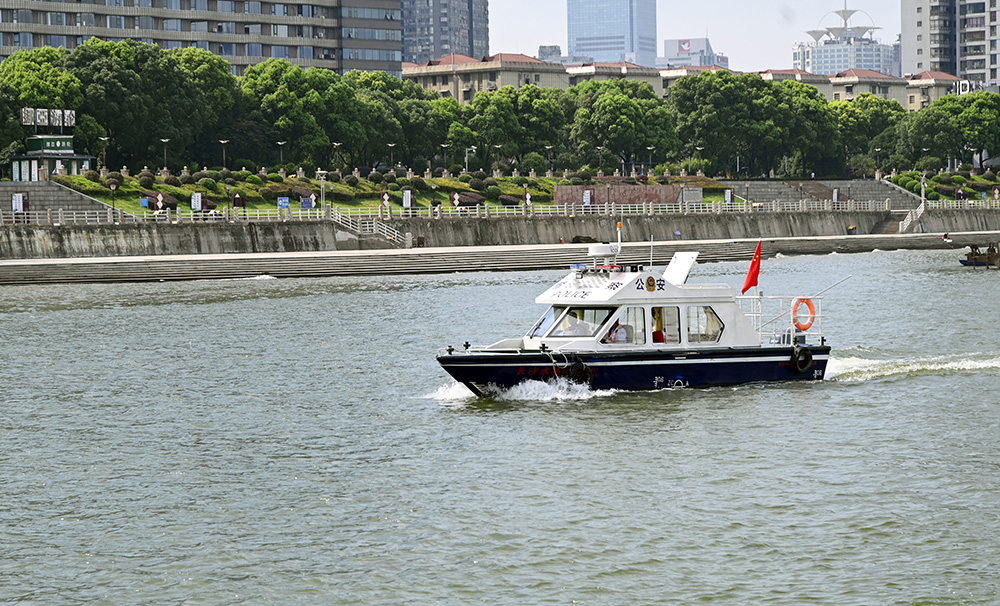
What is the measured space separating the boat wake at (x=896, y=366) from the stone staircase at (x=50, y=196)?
2739 inches

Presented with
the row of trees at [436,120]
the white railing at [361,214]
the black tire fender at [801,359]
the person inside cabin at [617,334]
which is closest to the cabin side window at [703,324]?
the person inside cabin at [617,334]

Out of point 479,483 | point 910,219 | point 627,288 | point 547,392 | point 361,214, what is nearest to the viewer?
point 479,483

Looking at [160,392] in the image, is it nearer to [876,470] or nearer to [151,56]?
[876,470]

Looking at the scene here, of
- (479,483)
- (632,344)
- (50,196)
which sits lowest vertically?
(479,483)

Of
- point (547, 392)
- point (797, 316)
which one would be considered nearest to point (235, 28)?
point (797, 316)

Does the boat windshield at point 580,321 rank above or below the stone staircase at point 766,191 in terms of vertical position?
below

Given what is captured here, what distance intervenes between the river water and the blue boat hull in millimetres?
421

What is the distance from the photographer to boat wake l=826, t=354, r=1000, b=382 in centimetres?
3550

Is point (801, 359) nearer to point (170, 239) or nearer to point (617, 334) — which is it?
point (617, 334)

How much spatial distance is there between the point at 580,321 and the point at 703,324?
3.11 meters

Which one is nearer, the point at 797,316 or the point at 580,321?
the point at 580,321

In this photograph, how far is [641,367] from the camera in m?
31.5

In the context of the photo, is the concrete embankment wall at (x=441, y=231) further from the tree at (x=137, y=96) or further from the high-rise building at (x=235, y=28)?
the high-rise building at (x=235, y=28)

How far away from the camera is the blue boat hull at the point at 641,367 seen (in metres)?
30.8
